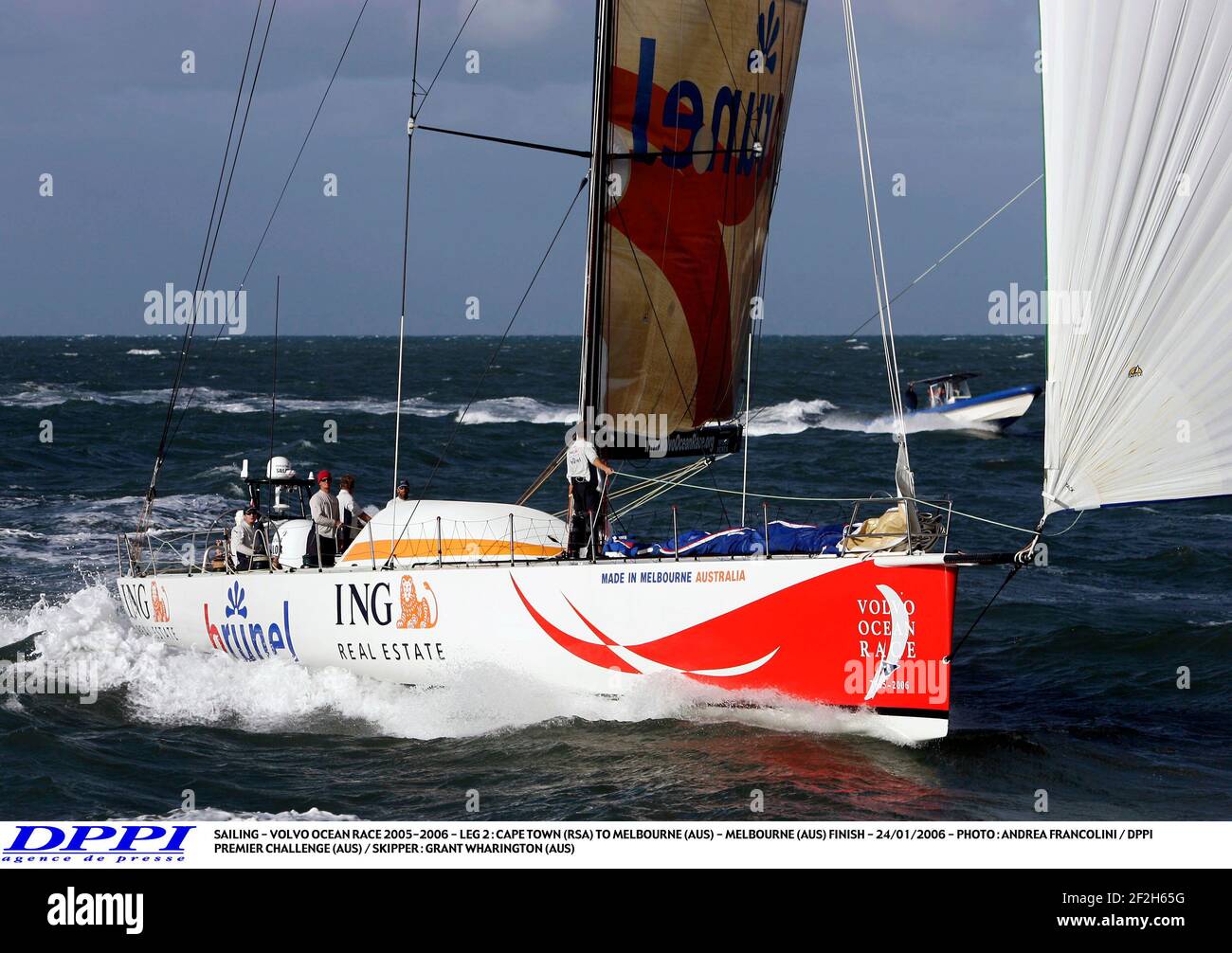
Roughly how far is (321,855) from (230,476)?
26.5m

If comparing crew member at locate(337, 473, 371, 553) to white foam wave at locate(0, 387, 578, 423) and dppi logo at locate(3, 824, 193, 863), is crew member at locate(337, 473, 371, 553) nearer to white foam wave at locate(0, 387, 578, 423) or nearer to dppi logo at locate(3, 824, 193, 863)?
dppi logo at locate(3, 824, 193, 863)

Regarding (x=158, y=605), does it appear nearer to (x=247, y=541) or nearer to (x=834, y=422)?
(x=247, y=541)

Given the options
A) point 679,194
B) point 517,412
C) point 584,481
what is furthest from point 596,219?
point 517,412

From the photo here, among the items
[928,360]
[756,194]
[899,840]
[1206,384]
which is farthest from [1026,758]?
[928,360]

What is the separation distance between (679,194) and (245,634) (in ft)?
20.1

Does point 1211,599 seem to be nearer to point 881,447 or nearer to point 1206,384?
point 1206,384

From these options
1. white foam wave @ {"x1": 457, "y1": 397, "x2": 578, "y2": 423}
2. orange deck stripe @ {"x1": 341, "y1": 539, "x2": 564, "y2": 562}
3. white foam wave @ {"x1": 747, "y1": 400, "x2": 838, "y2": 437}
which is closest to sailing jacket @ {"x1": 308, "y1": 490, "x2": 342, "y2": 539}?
orange deck stripe @ {"x1": 341, "y1": 539, "x2": 564, "y2": 562}

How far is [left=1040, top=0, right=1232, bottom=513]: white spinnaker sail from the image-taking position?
769cm

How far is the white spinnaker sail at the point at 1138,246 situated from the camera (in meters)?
7.69

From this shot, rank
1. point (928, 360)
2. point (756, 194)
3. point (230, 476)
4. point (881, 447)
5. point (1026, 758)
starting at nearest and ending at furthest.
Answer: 1. point (1026, 758)
2. point (756, 194)
3. point (230, 476)
4. point (881, 447)
5. point (928, 360)

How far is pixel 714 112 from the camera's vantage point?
1306cm

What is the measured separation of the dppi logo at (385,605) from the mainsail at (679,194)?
2254 millimetres

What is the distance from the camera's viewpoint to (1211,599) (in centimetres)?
1745

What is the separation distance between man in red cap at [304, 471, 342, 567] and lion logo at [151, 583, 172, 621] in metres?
2.11
